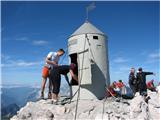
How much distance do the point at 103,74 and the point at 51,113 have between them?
15.9ft

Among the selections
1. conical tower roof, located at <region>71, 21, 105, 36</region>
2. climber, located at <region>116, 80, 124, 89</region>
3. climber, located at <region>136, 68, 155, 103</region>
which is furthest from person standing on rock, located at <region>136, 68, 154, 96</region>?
conical tower roof, located at <region>71, 21, 105, 36</region>

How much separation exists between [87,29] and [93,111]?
5.84 meters

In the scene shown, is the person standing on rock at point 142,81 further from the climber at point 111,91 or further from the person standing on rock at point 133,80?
the climber at point 111,91

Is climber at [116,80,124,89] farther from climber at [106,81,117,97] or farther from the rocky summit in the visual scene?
the rocky summit

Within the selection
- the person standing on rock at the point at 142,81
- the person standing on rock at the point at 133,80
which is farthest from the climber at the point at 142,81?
the person standing on rock at the point at 133,80

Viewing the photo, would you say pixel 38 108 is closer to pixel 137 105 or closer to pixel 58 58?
pixel 58 58

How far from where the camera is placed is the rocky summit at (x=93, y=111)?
16906 mm

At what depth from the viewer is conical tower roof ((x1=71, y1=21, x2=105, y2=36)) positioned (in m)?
20.5

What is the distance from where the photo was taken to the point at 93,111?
17625 millimetres

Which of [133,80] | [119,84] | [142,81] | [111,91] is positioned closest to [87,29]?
[111,91]

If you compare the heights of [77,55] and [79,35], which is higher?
[79,35]

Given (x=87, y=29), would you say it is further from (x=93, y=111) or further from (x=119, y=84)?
(x=93, y=111)

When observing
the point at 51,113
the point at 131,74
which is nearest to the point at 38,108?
the point at 51,113

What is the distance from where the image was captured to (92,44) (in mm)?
20125
